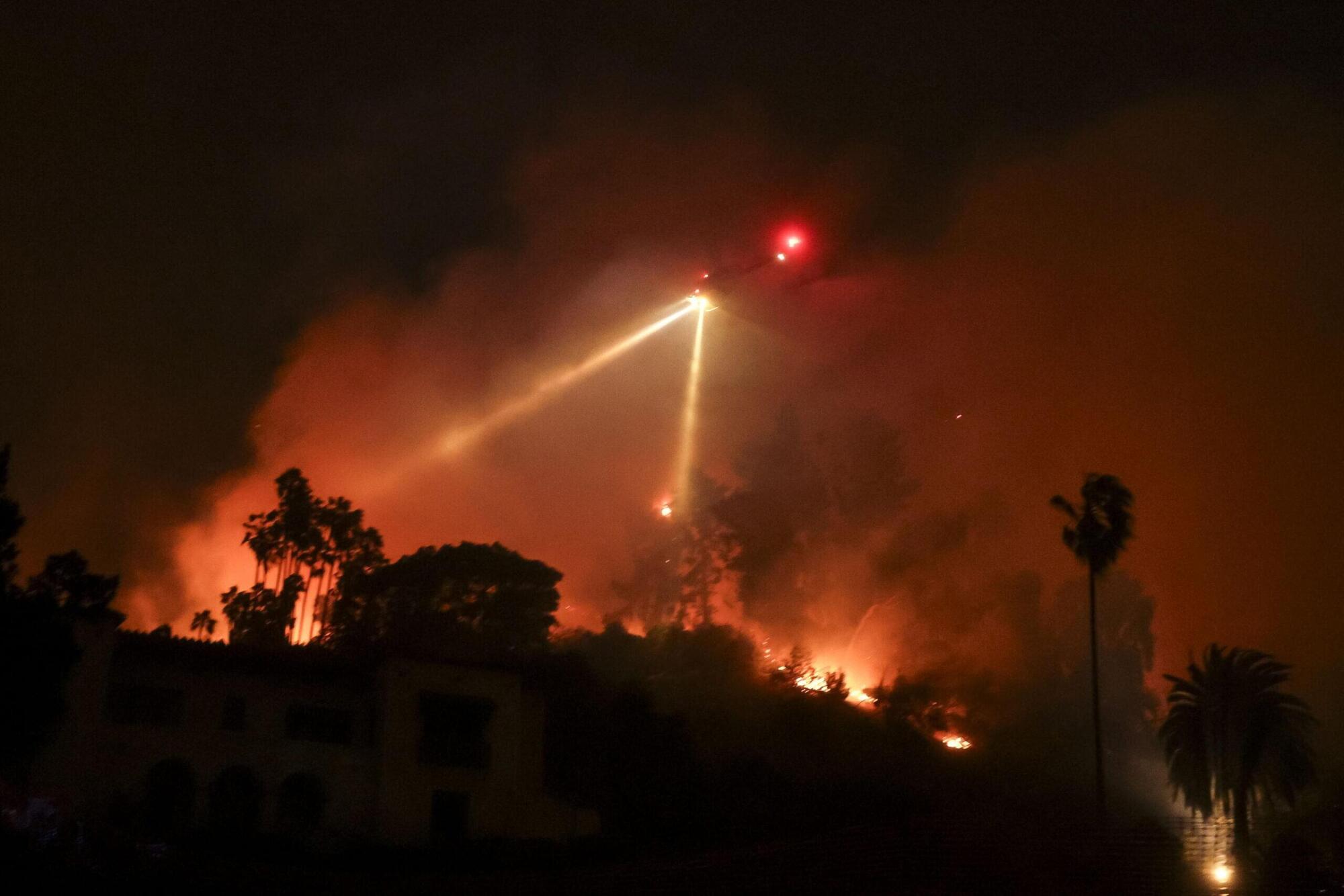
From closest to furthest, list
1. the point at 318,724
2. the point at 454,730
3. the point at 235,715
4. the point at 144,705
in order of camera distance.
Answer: the point at 144,705
the point at 235,715
the point at 318,724
the point at 454,730

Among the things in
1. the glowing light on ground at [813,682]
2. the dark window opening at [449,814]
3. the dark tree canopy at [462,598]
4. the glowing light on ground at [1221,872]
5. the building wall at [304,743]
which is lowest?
the glowing light on ground at [1221,872]

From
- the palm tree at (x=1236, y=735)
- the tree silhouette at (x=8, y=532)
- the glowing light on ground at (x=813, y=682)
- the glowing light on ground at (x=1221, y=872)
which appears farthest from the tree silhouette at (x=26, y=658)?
the glowing light on ground at (x=813, y=682)

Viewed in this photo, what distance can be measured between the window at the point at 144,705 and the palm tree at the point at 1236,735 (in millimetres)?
36888

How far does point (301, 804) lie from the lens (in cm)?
3903

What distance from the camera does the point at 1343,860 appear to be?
42.5m

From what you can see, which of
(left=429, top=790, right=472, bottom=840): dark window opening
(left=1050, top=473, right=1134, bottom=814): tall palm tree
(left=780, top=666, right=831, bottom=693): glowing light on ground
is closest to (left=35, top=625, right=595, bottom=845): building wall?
(left=429, top=790, right=472, bottom=840): dark window opening

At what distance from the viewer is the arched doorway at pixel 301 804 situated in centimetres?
3859

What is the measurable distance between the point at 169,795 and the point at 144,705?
10.1ft

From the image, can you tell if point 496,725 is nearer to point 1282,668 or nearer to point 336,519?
point 1282,668

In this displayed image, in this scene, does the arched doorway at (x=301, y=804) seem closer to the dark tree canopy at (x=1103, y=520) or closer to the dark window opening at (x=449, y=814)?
the dark window opening at (x=449, y=814)

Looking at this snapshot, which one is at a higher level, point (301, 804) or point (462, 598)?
point (462, 598)

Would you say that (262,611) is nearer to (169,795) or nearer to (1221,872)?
(169,795)

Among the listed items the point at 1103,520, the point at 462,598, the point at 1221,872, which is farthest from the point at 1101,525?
the point at 462,598

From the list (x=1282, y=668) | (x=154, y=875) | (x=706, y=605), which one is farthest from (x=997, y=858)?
(x=706, y=605)
